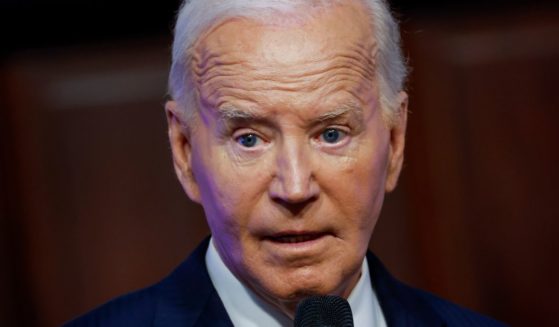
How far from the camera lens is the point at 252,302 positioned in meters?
1.75

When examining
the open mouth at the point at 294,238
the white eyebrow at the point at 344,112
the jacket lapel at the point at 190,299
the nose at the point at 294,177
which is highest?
the white eyebrow at the point at 344,112

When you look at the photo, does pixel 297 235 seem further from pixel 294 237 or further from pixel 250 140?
pixel 250 140

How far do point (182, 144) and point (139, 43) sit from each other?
910mm

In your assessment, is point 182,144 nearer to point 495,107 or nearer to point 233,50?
point 233,50

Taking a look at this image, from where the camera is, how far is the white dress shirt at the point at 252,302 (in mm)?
1749

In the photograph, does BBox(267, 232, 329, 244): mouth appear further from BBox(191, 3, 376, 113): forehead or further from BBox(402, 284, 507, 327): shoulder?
BBox(402, 284, 507, 327): shoulder

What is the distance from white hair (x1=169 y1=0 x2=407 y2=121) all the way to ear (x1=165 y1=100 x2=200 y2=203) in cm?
2

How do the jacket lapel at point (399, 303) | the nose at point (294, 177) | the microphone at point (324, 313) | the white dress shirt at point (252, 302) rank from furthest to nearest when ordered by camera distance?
the jacket lapel at point (399, 303) → the white dress shirt at point (252, 302) → the nose at point (294, 177) → the microphone at point (324, 313)

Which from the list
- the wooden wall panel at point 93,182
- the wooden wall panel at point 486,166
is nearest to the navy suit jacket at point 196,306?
the wooden wall panel at point 486,166

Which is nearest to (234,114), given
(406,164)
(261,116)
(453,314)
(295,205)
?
(261,116)

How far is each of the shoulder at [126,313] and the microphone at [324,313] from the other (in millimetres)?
415

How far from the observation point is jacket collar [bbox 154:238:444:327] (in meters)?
1.77

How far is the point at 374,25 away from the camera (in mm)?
1718

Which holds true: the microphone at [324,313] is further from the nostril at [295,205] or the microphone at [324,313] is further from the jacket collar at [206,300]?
the jacket collar at [206,300]
